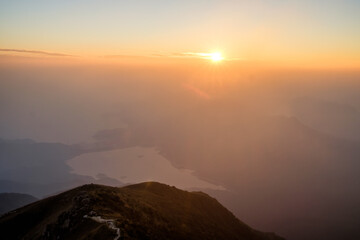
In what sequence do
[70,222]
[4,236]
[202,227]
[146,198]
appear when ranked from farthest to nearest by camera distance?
[146,198]
[202,227]
[4,236]
[70,222]

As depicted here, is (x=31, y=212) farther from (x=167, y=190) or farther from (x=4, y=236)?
(x=167, y=190)

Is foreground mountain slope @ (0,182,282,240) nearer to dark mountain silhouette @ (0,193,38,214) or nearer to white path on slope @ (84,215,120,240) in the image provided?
white path on slope @ (84,215,120,240)

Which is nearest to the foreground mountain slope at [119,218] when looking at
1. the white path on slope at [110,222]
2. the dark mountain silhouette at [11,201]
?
the white path on slope at [110,222]

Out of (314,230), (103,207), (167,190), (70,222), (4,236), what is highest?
(314,230)

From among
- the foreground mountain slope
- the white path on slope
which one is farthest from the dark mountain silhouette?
the white path on slope

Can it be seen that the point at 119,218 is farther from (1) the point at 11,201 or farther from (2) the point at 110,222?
(1) the point at 11,201

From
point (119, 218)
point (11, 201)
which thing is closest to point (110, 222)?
point (119, 218)

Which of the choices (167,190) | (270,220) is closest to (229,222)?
(167,190)

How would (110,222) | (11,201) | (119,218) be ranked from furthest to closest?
(11,201)
(119,218)
(110,222)

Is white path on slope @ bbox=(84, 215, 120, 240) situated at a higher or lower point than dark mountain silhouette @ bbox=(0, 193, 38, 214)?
lower
